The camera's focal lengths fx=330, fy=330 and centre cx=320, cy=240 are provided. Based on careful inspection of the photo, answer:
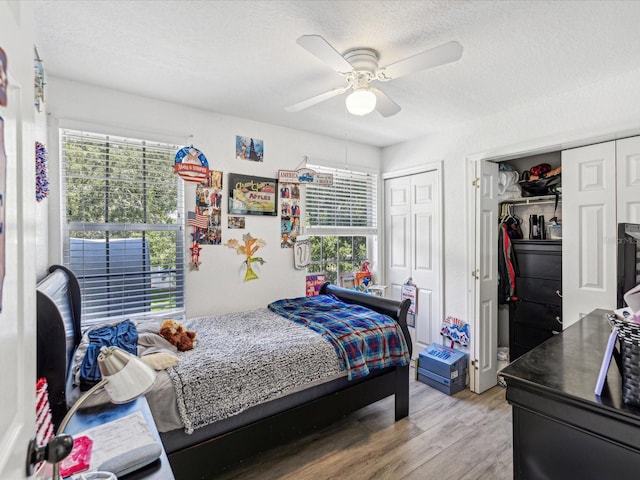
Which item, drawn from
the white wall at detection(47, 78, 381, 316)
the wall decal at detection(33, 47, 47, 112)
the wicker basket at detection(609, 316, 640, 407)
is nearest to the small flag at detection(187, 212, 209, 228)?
the white wall at detection(47, 78, 381, 316)

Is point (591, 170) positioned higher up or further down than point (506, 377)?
higher up

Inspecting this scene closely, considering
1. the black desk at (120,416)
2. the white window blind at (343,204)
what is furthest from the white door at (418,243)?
the black desk at (120,416)

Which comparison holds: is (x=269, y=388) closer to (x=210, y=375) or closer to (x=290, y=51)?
(x=210, y=375)

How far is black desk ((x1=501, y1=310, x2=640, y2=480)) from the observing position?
2.94 ft

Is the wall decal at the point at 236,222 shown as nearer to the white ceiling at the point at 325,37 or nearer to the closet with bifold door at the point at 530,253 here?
the white ceiling at the point at 325,37

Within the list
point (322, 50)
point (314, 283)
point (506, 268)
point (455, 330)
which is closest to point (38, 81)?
point (322, 50)

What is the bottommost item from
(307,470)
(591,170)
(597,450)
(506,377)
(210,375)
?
(307,470)

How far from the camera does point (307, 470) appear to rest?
203 cm

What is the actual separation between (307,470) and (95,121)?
278 centimetres

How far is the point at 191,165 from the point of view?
8.52 feet

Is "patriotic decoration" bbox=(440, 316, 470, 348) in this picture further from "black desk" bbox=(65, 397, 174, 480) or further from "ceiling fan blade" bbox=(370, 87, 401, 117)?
"black desk" bbox=(65, 397, 174, 480)

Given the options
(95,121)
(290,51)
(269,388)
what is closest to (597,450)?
(269,388)

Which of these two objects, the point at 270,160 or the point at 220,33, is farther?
the point at 270,160

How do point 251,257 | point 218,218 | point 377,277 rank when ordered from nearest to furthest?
1. point 218,218
2. point 251,257
3. point 377,277
